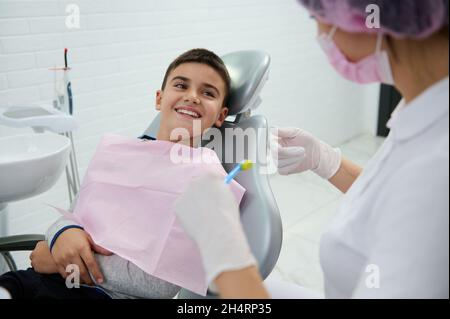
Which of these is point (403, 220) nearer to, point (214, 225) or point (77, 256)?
point (214, 225)

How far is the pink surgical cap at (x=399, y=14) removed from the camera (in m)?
0.64

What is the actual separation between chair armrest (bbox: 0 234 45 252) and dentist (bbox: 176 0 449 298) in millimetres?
714

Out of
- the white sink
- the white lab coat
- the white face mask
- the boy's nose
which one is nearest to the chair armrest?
the white sink

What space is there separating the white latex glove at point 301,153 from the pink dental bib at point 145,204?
0.20 meters

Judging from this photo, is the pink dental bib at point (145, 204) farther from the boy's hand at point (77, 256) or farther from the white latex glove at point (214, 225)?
the white latex glove at point (214, 225)

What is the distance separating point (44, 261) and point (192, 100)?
2.12 feet

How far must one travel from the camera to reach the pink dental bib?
119 cm

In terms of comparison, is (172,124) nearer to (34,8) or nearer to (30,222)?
(34,8)

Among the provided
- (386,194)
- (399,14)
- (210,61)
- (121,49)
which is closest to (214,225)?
(386,194)

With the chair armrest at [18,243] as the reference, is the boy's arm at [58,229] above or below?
above

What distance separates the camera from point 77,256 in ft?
3.87

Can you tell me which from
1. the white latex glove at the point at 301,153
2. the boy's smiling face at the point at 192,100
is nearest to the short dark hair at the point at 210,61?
the boy's smiling face at the point at 192,100

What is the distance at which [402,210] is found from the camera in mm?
658

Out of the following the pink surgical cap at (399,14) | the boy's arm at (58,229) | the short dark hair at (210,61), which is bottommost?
the boy's arm at (58,229)
